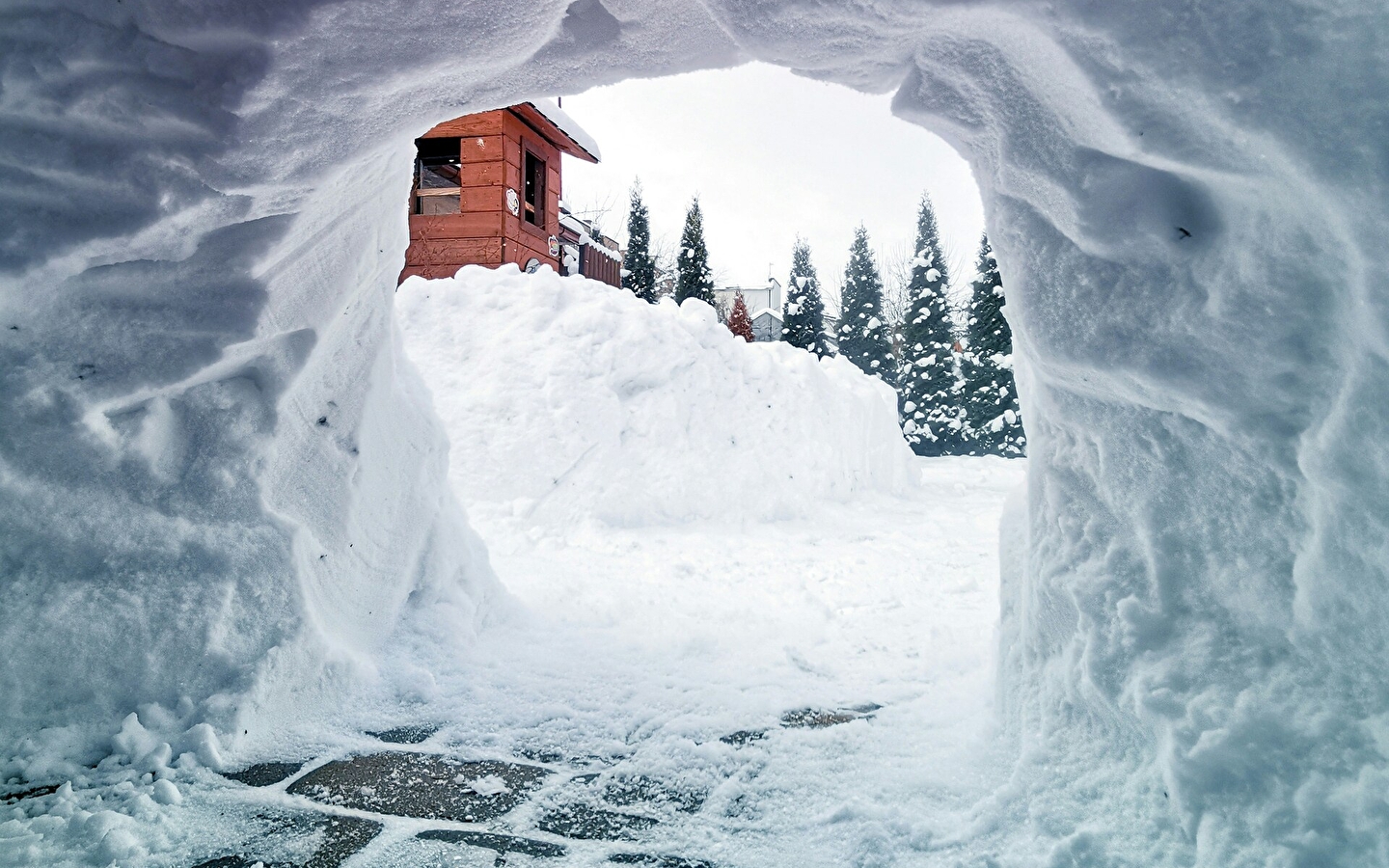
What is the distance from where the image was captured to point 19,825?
1767 millimetres

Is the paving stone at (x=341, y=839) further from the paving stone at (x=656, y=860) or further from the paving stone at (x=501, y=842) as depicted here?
the paving stone at (x=656, y=860)

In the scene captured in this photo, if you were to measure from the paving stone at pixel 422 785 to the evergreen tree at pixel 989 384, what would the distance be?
19988mm

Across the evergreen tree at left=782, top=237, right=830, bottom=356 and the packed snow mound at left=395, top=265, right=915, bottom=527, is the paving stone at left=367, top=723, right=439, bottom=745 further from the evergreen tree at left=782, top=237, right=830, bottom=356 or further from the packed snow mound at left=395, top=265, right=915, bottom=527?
the evergreen tree at left=782, top=237, right=830, bottom=356

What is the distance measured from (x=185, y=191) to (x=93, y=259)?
12.2 inches

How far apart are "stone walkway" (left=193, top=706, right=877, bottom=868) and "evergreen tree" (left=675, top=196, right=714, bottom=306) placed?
21833mm

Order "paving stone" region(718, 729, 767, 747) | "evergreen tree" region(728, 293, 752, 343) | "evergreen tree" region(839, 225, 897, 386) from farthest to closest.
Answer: "evergreen tree" region(839, 225, 897, 386), "evergreen tree" region(728, 293, 752, 343), "paving stone" region(718, 729, 767, 747)

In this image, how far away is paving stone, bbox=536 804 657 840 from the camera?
1.88 metres

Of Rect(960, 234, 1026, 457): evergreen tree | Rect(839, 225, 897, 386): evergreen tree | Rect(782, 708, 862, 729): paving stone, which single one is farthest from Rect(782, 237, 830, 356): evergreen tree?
Rect(782, 708, 862, 729): paving stone

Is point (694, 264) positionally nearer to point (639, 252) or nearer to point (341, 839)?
point (639, 252)

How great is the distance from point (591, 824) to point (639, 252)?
23560 mm

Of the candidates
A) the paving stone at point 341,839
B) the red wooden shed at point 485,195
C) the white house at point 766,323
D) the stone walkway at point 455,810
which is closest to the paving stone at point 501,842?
the stone walkway at point 455,810

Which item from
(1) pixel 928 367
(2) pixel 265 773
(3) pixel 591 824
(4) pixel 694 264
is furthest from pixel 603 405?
(4) pixel 694 264

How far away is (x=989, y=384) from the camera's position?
67.9 feet

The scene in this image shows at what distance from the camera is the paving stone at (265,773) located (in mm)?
2111
